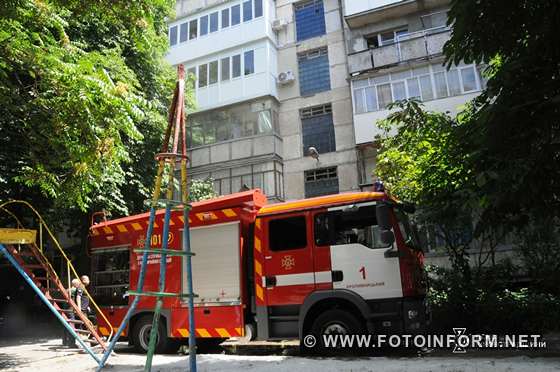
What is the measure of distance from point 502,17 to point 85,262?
14.7 metres

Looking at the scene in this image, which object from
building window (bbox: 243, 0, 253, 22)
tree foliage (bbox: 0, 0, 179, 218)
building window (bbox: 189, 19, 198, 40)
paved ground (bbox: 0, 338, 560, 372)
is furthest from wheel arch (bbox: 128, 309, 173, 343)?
building window (bbox: 189, 19, 198, 40)

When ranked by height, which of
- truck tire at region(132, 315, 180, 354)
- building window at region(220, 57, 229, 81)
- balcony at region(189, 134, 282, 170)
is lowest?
truck tire at region(132, 315, 180, 354)

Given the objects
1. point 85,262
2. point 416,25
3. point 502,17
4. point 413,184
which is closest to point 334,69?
point 416,25

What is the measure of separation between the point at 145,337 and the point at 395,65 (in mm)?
14761

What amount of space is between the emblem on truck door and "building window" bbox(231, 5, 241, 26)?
17622 mm

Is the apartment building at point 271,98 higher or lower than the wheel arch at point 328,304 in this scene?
higher

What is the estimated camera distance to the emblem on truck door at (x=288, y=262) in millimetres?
7799

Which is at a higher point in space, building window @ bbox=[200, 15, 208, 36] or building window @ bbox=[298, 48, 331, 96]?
building window @ bbox=[200, 15, 208, 36]

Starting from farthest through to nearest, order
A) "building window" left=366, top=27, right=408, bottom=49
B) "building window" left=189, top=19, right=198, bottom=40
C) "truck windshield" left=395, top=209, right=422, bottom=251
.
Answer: "building window" left=189, top=19, right=198, bottom=40 → "building window" left=366, top=27, right=408, bottom=49 → "truck windshield" left=395, top=209, right=422, bottom=251

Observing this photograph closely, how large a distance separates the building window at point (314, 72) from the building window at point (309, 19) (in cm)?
110

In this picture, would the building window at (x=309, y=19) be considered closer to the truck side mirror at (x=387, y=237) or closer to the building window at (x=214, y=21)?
the building window at (x=214, y=21)

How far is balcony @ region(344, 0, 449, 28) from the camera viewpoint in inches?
776

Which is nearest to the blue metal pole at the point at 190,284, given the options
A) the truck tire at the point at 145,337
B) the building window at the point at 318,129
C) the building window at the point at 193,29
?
the truck tire at the point at 145,337

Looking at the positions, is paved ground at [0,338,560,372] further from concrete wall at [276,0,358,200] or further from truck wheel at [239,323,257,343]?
concrete wall at [276,0,358,200]
